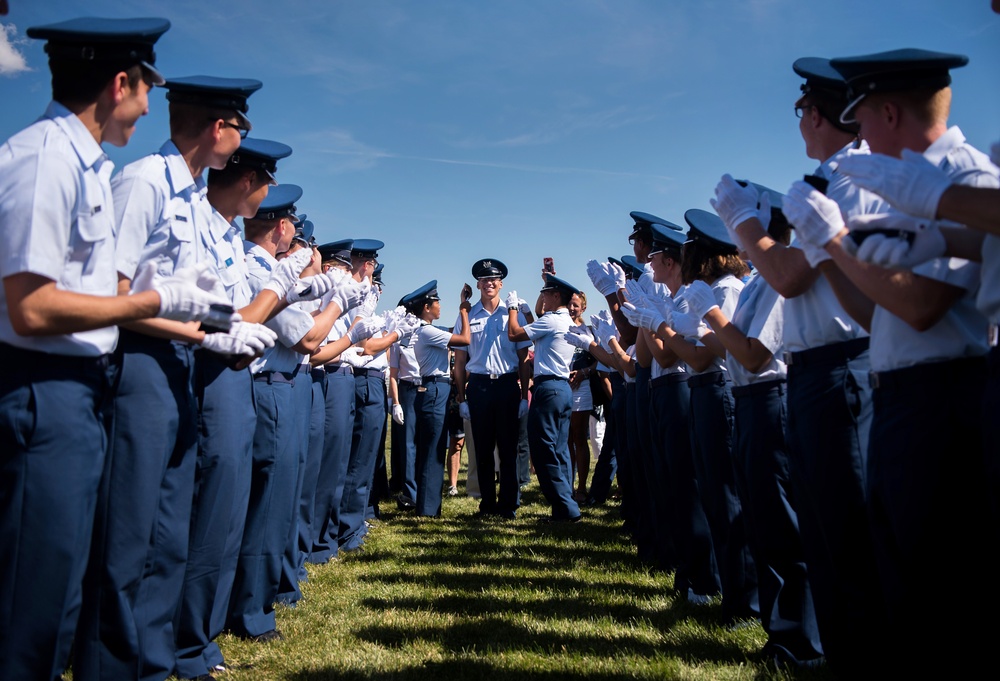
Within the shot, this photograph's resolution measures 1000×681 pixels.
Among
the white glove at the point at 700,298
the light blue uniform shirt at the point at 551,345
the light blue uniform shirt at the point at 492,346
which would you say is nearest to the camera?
the white glove at the point at 700,298

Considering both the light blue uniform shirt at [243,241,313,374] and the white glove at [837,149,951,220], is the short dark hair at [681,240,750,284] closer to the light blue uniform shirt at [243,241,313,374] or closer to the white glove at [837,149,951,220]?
the light blue uniform shirt at [243,241,313,374]

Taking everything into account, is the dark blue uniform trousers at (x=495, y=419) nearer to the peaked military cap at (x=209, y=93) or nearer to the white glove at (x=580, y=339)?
the white glove at (x=580, y=339)

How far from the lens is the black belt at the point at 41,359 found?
8.50ft

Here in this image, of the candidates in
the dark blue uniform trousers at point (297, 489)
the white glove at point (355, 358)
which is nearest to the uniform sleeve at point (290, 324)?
the dark blue uniform trousers at point (297, 489)

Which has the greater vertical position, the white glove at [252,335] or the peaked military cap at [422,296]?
the peaked military cap at [422,296]

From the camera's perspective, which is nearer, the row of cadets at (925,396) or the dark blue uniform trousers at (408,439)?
the row of cadets at (925,396)

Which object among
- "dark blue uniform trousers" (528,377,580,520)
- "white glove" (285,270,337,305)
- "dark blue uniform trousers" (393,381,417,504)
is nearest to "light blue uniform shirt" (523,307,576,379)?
"dark blue uniform trousers" (528,377,580,520)

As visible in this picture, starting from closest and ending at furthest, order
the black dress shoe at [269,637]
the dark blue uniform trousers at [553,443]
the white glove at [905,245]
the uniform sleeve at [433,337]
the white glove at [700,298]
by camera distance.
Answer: the white glove at [905,245], the white glove at [700,298], the black dress shoe at [269,637], the dark blue uniform trousers at [553,443], the uniform sleeve at [433,337]

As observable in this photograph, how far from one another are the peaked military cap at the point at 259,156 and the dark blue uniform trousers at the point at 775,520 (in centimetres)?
277

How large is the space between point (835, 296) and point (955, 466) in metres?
1.03

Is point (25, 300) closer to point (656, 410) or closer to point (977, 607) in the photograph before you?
point (977, 607)

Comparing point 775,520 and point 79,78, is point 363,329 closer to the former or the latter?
point 775,520

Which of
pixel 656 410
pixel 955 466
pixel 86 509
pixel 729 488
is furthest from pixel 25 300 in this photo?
pixel 656 410

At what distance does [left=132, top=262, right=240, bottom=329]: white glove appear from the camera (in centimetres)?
288
